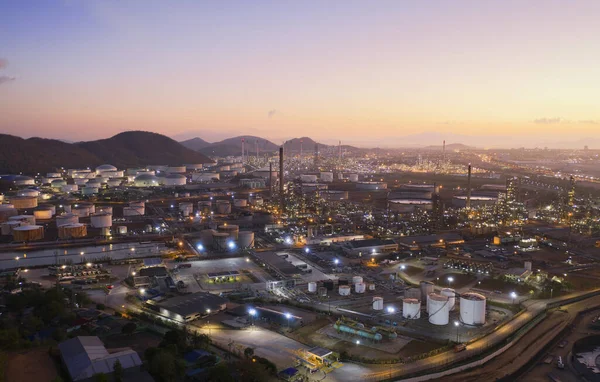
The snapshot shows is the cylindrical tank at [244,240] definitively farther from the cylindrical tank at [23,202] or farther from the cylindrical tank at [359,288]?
the cylindrical tank at [23,202]

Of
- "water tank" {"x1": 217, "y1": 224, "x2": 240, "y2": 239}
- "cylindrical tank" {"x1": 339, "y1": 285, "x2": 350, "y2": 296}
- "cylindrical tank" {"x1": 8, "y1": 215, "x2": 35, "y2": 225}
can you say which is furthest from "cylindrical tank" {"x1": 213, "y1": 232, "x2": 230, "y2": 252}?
"cylindrical tank" {"x1": 8, "y1": 215, "x2": 35, "y2": 225}

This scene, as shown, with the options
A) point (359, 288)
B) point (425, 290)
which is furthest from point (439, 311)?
point (359, 288)

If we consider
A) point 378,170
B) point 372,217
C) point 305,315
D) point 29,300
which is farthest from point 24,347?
point 378,170

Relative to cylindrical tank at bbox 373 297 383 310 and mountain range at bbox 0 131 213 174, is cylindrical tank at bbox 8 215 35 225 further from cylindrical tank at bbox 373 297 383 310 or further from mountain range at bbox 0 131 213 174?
mountain range at bbox 0 131 213 174

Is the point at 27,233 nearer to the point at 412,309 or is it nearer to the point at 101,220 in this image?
the point at 101,220

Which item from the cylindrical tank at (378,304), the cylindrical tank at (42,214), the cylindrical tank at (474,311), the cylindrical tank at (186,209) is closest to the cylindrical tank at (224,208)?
the cylindrical tank at (186,209)

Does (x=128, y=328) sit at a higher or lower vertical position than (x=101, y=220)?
lower
